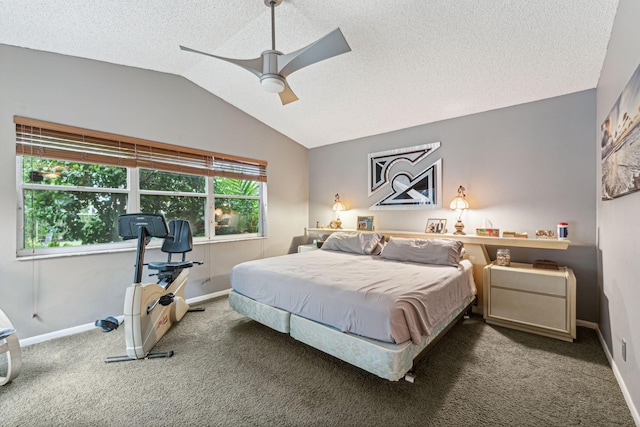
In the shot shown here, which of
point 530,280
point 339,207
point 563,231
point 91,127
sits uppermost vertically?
point 91,127

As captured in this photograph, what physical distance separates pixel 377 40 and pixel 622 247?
8.21ft

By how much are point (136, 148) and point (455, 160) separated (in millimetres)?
4091

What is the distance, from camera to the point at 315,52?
1996mm

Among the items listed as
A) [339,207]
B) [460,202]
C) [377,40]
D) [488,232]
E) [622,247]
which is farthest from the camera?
[339,207]

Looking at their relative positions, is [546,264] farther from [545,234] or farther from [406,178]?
[406,178]

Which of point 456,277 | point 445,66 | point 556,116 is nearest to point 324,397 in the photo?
point 456,277

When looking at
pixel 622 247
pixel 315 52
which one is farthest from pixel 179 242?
pixel 622 247

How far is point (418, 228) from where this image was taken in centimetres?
409

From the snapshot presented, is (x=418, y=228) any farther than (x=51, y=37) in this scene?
Yes

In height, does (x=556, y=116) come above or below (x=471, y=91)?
below

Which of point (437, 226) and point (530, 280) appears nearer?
point (530, 280)

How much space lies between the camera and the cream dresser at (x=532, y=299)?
2576mm

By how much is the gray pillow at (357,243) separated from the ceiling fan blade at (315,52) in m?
2.43

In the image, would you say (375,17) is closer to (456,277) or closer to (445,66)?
(445,66)
